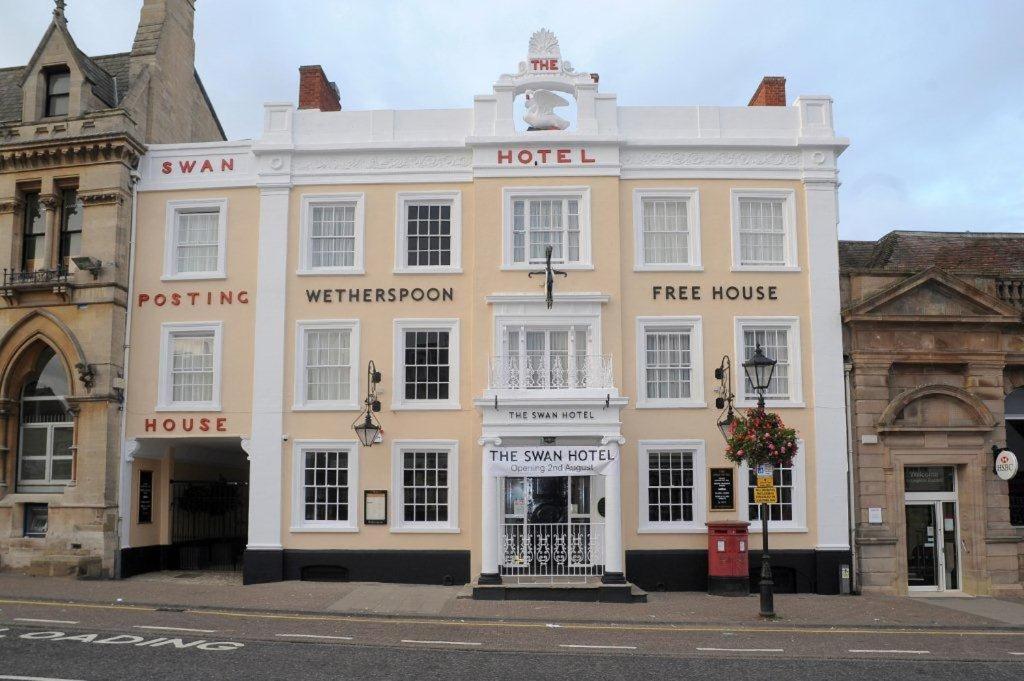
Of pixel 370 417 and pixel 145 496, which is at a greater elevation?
pixel 370 417

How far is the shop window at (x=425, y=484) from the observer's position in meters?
20.3

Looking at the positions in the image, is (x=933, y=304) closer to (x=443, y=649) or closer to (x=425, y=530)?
(x=425, y=530)

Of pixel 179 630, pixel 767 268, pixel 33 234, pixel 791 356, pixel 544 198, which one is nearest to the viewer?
pixel 179 630

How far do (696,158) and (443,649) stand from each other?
1297cm

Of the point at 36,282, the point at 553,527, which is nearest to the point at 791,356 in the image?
the point at 553,527

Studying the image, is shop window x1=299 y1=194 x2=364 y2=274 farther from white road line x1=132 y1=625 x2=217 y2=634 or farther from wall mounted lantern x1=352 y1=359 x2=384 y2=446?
white road line x1=132 y1=625 x2=217 y2=634

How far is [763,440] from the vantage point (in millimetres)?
16812

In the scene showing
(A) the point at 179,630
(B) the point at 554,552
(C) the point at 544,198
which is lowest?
(A) the point at 179,630

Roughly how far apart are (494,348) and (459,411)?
1.63 meters

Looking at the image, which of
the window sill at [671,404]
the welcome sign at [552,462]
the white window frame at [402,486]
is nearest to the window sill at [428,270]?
the white window frame at [402,486]

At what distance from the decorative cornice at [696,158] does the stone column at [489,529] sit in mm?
7312

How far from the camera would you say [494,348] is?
2034cm

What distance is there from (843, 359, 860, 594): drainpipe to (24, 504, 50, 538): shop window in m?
18.2

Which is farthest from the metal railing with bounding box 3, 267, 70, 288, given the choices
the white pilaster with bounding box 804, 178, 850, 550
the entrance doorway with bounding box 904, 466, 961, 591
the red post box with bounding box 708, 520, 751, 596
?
the entrance doorway with bounding box 904, 466, 961, 591
